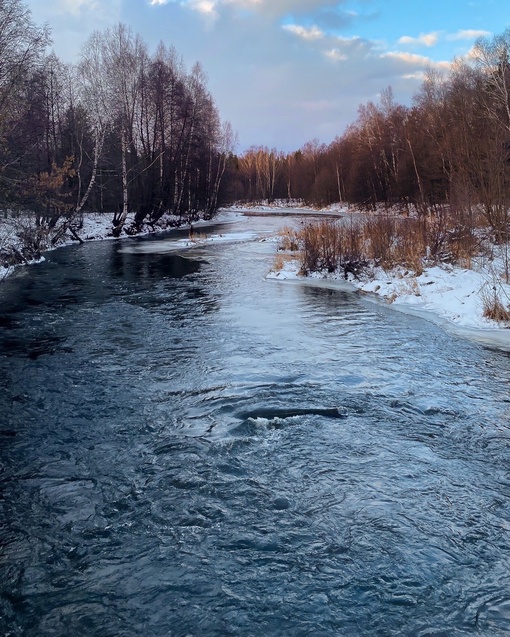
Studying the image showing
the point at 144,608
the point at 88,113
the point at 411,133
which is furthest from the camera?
the point at 411,133

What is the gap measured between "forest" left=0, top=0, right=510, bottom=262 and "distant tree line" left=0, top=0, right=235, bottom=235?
80mm

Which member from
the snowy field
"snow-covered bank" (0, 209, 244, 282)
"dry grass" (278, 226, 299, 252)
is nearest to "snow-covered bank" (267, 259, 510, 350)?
the snowy field

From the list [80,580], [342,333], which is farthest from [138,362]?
[80,580]

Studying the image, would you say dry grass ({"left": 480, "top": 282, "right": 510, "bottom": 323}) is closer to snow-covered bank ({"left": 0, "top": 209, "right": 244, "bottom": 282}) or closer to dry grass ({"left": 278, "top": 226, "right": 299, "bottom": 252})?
dry grass ({"left": 278, "top": 226, "right": 299, "bottom": 252})

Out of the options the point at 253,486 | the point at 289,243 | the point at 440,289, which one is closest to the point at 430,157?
the point at 289,243

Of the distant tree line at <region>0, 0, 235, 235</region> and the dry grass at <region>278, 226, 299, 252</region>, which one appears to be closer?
the distant tree line at <region>0, 0, 235, 235</region>

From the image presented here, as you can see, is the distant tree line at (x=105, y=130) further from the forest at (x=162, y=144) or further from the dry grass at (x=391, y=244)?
the dry grass at (x=391, y=244)

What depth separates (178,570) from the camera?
355cm

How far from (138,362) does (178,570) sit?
487 cm

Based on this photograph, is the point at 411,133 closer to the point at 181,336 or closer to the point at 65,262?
the point at 65,262

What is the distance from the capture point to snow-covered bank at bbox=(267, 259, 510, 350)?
1016cm

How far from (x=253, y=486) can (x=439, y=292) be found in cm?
959

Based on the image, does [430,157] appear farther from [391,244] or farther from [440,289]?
[440,289]

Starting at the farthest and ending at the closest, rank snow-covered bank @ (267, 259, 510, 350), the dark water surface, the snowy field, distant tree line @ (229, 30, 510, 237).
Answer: distant tree line @ (229, 30, 510, 237) < the snowy field < snow-covered bank @ (267, 259, 510, 350) < the dark water surface
